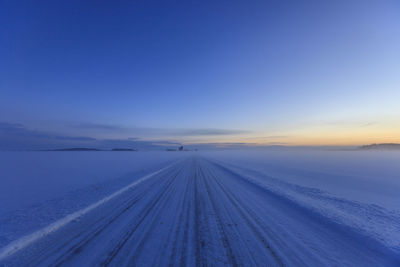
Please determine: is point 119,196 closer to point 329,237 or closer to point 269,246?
point 269,246

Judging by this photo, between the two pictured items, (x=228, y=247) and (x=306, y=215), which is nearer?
(x=228, y=247)

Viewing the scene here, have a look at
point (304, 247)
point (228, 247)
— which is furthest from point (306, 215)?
point (228, 247)

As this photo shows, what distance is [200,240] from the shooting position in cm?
357

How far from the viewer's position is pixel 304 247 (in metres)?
3.44

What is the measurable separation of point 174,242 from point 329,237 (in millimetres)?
3641

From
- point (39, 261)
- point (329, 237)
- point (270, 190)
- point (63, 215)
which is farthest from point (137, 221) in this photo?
point (270, 190)

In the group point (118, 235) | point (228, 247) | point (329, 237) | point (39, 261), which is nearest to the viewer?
point (39, 261)

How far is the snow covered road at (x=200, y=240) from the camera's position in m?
2.96

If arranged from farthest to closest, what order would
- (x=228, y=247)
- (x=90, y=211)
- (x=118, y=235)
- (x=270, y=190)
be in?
(x=270, y=190)
(x=90, y=211)
(x=118, y=235)
(x=228, y=247)

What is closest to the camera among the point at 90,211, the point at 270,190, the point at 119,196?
the point at 90,211

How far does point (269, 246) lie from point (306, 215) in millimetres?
2752

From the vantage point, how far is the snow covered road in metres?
2.96

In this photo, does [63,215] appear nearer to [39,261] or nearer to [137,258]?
[39,261]

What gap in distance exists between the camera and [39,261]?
2.89m
